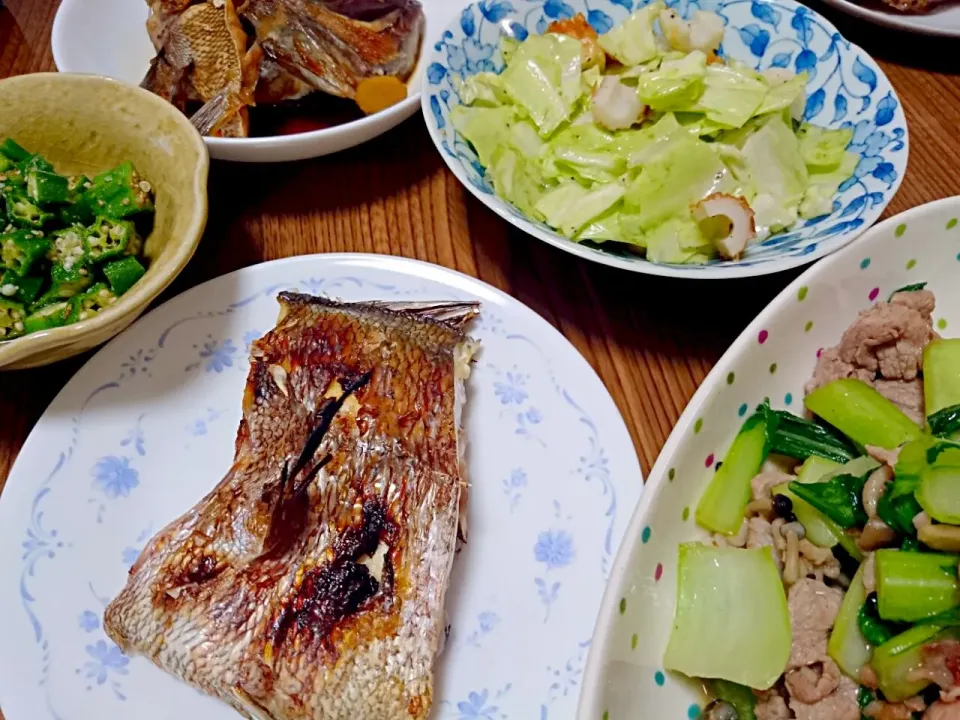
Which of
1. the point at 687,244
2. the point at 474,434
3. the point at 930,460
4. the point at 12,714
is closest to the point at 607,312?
the point at 687,244

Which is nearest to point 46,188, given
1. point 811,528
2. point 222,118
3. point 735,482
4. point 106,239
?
point 106,239

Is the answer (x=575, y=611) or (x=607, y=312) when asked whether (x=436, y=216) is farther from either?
(x=575, y=611)

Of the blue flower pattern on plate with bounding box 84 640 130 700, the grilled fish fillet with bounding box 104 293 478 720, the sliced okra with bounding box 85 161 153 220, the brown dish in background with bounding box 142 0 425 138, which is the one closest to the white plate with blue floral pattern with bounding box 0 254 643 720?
the blue flower pattern on plate with bounding box 84 640 130 700

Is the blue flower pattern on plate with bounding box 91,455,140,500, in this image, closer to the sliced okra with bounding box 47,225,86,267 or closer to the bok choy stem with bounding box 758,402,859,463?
the sliced okra with bounding box 47,225,86,267

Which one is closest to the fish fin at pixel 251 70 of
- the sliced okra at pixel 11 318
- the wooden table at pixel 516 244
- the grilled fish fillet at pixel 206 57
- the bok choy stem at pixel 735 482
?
the grilled fish fillet at pixel 206 57

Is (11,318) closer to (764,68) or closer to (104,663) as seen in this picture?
(104,663)

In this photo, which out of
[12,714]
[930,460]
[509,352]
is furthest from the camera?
[509,352]

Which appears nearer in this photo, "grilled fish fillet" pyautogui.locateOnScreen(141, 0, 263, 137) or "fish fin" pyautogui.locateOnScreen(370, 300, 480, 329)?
"fish fin" pyautogui.locateOnScreen(370, 300, 480, 329)
